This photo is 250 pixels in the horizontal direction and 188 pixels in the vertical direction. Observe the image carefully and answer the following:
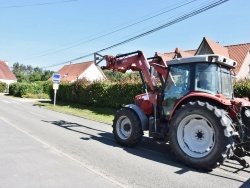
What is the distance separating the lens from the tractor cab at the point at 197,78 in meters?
7.34

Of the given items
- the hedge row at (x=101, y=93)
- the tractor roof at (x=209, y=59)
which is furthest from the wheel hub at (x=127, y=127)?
the hedge row at (x=101, y=93)

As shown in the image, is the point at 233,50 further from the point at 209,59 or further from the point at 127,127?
the point at 209,59

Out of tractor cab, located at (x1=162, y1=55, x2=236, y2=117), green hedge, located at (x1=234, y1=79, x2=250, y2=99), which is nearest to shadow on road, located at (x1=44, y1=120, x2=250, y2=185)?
tractor cab, located at (x1=162, y1=55, x2=236, y2=117)

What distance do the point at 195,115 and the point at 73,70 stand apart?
176 feet

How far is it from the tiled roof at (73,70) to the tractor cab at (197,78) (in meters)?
46.8

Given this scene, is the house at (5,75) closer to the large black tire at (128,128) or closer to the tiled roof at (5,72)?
the tiled roof at (5,72)

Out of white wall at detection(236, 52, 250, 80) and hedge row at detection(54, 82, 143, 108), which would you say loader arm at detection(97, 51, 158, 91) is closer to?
hedge row at detection(54, 82, 143, 108)

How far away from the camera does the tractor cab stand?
24.1ft

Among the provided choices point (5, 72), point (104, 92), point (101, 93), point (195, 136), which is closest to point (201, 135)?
point (195, 136)

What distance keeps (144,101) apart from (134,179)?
3.71 m

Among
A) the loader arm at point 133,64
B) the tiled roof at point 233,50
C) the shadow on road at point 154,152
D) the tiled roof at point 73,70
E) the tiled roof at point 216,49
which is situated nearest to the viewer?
the shadow on road at point 154,152

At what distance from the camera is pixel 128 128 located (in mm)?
8977

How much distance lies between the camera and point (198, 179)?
5.95 meters

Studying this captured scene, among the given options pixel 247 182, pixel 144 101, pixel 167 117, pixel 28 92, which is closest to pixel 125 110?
pixel 144 101
